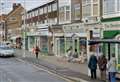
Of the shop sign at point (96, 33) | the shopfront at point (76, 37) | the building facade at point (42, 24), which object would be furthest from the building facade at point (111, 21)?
the building facade at point (42, 24)

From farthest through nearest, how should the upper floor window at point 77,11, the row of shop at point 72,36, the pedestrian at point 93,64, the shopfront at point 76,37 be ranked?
the upper floor window at point 77,11, the shopfront at point 76,37, the row of shop at point 72,36, the pedestrian at point 93,64

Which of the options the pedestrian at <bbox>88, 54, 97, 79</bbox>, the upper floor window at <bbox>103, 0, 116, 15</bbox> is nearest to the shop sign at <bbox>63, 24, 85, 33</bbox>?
the upper floor window at <bbox>103, 0, 116, 15</bbox>

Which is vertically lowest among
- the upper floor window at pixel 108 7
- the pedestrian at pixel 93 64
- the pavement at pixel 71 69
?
the pavement at pixel 71 69

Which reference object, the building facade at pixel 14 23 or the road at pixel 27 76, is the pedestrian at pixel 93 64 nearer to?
the road at pixel 27 76

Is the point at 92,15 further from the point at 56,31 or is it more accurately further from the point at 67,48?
the point at 56,31

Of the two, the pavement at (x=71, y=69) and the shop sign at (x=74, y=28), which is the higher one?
the shop sign at (x=74, y=28)

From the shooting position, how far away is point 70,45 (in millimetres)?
44281

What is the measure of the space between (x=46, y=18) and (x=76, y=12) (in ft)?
47.9

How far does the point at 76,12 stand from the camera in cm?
4284

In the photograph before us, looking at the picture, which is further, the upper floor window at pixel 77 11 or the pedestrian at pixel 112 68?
the upper floor window at pixel 77 11

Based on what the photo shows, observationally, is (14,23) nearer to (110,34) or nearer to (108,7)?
(108,7)

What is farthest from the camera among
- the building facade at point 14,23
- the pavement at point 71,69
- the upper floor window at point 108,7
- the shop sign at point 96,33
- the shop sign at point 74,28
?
the building facade at point 14,23

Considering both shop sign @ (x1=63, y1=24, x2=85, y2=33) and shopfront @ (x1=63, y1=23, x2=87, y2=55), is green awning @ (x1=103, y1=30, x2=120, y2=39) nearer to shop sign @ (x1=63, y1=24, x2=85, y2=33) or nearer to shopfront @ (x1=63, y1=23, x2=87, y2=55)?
shopfront @ (x1=63, y1=23, x2=87, y2=55)

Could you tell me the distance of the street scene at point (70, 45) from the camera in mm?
24641
